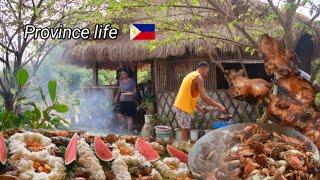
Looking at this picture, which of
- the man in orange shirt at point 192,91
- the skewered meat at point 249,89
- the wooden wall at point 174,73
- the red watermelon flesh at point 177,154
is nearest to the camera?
the red watermelon flesh at point 177,154

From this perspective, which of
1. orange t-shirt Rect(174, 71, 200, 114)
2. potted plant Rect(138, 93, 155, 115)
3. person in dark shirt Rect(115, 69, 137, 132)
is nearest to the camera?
orange t-shirt Rect(174, 71, 200, 114)

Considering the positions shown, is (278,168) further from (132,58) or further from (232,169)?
(132,58)

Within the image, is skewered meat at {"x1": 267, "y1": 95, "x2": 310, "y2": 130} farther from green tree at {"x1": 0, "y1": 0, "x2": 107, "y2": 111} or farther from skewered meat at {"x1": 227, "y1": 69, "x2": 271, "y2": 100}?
green tree at {"x1": 0, "y1": 0, "x2": 107, "y2": 111}

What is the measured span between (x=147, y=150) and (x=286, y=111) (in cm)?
107

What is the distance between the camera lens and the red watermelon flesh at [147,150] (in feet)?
9.02

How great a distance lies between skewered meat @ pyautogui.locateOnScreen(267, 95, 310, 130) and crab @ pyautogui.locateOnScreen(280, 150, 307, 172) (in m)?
0.48

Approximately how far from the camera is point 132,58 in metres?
11.5

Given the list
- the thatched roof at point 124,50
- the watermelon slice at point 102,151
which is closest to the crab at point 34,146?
the watermelon slice at point 102,151

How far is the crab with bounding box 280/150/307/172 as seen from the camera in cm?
255

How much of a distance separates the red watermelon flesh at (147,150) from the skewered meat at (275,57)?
3.44 feet

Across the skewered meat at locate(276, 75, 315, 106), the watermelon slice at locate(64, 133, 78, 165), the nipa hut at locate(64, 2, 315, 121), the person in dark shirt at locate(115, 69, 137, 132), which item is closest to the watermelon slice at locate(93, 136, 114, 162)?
the watermelon slice at locate(64, 133, 78, 165)

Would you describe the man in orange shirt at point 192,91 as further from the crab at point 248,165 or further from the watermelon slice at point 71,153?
the watermelon slice at point 71,153

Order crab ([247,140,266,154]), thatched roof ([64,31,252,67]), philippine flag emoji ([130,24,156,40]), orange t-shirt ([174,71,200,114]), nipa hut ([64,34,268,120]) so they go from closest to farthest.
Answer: crab ([247,140,266,154]) < orange t-shirt ([174,71,200,114]) < philippine flag emoji ([130,24,156,40]) < thatched roof ([64,31,252,67]) < nipa hut ([64,34,268,120])

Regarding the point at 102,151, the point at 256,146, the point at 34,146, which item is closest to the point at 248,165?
the point at 256,146
